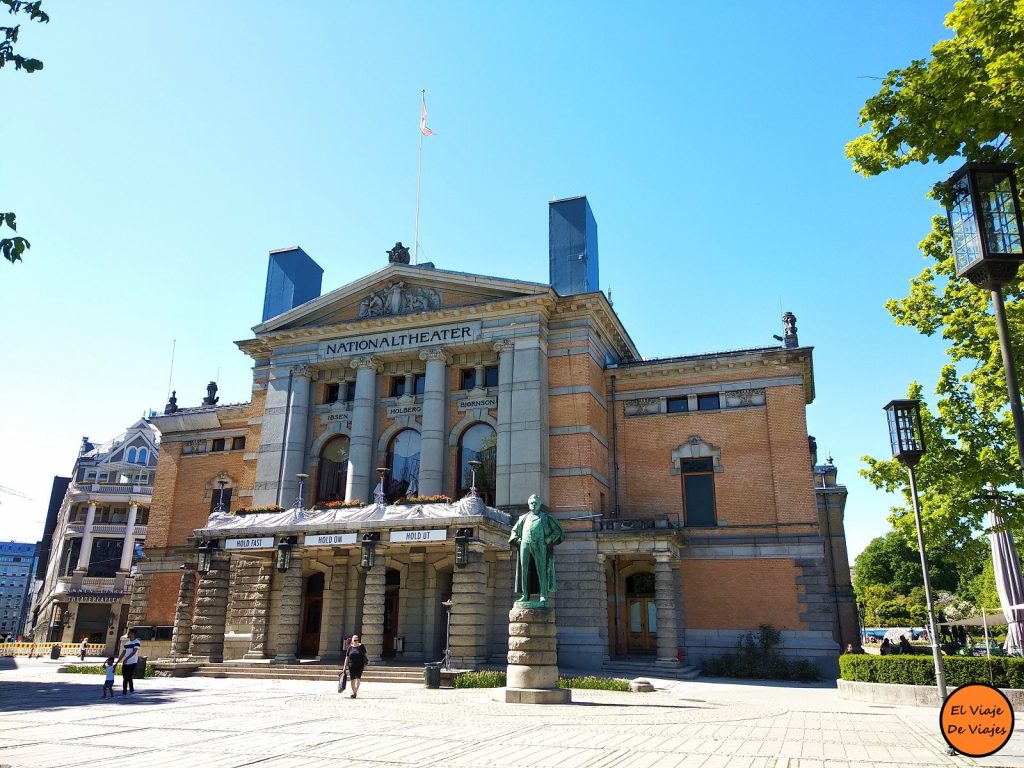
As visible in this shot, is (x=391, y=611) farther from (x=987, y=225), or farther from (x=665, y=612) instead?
(x=987, y=225)

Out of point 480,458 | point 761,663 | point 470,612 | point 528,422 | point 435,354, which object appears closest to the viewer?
point 470,612

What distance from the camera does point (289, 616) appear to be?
30.0 m

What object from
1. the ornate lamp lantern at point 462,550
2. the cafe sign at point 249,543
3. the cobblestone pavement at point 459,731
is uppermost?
the cafe sign at point 249,543

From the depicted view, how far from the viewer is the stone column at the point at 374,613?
27922 mm

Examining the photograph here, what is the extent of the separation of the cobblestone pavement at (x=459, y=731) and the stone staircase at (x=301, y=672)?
4.08 metres

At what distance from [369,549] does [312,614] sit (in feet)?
26.2

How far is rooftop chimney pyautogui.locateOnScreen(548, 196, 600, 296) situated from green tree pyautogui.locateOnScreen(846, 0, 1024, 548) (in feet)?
48.3

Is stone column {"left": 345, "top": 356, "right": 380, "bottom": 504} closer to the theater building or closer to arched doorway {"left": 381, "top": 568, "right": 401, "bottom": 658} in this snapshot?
the theater building

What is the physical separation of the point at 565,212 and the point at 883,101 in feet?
79.7

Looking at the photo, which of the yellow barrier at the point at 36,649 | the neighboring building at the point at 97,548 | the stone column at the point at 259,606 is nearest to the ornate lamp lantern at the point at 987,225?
the stone column at the point at 259,606

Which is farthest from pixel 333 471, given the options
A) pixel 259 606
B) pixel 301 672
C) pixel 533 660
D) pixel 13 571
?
pixel 13 571

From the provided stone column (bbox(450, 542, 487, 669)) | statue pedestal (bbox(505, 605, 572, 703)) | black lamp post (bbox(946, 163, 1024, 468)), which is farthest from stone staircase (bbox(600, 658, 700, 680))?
black lamp post (bbox(946, 163, 1024, 468))

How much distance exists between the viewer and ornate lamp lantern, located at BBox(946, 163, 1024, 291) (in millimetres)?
11523

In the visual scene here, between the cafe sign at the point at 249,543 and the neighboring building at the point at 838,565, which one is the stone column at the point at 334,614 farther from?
the neighboring building at the point at 838,565
